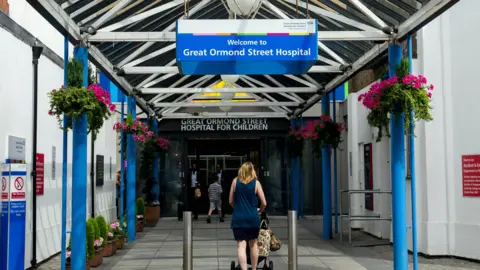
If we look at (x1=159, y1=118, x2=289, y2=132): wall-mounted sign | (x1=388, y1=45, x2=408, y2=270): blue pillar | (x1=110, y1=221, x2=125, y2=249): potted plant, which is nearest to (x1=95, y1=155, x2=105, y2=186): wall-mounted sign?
(x1=110, y1=221, x2=125, y2=249): potted plant

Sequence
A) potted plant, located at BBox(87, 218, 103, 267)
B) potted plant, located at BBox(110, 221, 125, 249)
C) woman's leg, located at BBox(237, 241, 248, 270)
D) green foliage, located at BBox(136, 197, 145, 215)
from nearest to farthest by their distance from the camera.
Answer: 1. woman's leg, located at BBox(237, 241, 248, 270)
2. potted plant, located at BBox(87, 218, 103, 267)
3. potted plant, located at BBox(110, 221, 125, 249)
4. green foliage, located at BBox(136, 197, 145, 215)

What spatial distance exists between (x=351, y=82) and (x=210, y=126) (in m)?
5.42

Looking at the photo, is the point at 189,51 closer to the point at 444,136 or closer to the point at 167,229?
the point at 444,136

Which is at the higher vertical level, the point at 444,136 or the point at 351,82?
the point at 351,82

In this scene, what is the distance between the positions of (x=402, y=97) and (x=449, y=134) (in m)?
3.56

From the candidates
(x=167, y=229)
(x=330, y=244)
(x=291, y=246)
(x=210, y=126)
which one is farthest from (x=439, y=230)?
(x=210, y=126)

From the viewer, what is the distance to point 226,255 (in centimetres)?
1069

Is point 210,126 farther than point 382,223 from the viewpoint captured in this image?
Yes

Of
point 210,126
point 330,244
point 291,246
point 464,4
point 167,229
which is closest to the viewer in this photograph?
point 291,246

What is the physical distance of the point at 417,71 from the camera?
417 inches

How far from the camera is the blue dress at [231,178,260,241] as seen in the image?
732 cm

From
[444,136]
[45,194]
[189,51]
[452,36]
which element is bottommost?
[45,194]

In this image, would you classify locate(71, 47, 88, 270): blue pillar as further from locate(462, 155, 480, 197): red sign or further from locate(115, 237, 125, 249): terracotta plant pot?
locate(462, 155, 480, 197): red sign

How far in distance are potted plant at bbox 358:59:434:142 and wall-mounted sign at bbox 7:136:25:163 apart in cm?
492
